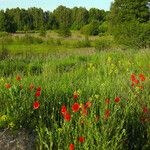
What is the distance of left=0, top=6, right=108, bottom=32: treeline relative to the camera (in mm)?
75750

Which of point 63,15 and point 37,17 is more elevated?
point 63,15

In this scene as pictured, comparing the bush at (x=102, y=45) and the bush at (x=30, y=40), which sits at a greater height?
the bush at (x=102, y=45)

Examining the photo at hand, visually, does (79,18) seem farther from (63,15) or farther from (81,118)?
(81,118)

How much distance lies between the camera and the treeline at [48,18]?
249 feet

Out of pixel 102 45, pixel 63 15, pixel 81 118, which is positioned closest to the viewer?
pixel 81 118

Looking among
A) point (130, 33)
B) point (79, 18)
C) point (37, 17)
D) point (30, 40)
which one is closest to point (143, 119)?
point (130, 33)

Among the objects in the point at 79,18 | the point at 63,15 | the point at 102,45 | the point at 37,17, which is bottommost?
the point at 102,45

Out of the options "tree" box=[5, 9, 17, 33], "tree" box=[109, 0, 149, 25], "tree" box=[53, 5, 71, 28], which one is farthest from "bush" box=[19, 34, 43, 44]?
"tree" box=[53, 5, 71, 28]

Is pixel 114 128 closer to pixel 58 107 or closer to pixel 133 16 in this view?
pixel 58 107

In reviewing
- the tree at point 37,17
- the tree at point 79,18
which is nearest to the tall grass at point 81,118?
the tree at point 37,17

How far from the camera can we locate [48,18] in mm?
83938

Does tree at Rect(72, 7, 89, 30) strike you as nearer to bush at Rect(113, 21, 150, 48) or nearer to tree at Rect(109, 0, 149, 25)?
tree at Rect(109, 0, 149, 25)

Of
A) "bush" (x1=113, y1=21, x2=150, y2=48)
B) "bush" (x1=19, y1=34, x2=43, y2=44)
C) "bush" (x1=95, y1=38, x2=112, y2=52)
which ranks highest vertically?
"bush" (x1=113, y1=21, x2=150, y2=48)

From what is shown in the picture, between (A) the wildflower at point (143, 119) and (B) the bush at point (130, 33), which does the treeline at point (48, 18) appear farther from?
(A) the wildflower at point (143, 119)
